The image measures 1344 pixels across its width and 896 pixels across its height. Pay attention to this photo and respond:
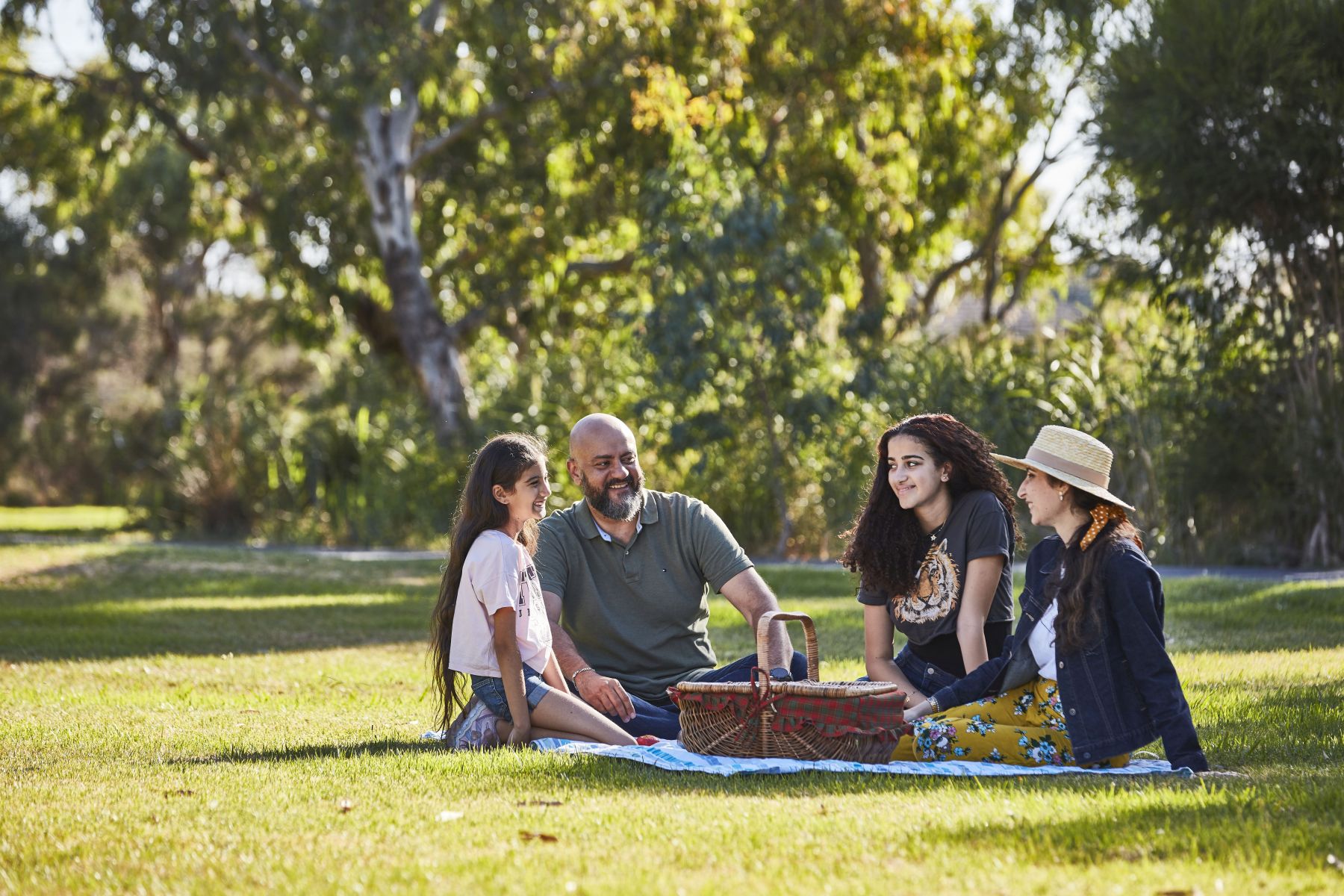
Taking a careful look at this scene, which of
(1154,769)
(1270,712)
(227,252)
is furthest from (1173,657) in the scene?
(227,252)

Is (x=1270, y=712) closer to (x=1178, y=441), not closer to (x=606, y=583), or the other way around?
(x=606, y=583)

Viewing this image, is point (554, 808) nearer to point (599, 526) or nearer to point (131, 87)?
point (599, 526)

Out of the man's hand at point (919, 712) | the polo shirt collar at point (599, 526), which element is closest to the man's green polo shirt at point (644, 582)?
the polo shirt collar at point (599, 526)

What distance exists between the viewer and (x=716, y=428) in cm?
1534

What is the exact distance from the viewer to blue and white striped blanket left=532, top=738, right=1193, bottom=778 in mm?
5203

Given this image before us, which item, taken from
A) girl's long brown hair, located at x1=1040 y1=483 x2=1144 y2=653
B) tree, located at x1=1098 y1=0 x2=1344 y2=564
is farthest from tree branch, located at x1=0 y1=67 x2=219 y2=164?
girl's long brown hair, located at x1=1040 y1=483 x2=1144 y2=653

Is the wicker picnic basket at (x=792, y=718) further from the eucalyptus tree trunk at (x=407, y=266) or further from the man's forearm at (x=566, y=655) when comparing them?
the eucalyptus tree trunk at (x=407, y=266)

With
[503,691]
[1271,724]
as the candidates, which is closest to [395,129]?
[503,691]

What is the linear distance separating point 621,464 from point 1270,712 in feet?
9.62

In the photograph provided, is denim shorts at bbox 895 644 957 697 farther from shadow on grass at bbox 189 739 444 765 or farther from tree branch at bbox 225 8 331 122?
tree branch at bbox 225 8 331 122

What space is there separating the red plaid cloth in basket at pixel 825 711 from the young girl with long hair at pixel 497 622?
0.57 metres

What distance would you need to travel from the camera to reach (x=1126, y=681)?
16.7 ft

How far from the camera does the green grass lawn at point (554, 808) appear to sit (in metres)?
3.72

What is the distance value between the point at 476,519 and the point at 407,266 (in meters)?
15.4
